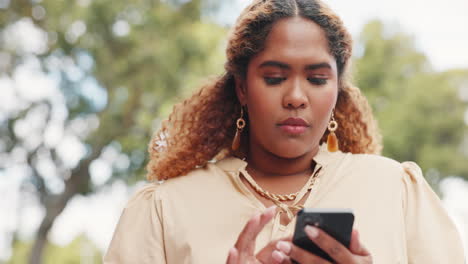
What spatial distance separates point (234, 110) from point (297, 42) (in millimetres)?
625

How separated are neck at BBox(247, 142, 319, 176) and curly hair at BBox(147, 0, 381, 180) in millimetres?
197

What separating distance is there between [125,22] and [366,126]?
12873 millimetres

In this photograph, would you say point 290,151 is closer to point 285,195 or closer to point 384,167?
point 285,195

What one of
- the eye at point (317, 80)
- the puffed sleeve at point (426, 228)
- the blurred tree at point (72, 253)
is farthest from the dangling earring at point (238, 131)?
the blurred tree at point (72, 253)

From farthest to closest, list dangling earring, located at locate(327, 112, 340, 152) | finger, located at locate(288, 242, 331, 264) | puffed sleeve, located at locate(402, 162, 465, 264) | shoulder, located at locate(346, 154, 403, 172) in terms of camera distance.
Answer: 1. dangling earring, located at locate(327, 112, 340, 152)
2. shoulder, located at locate(346, 154, 403, 172)
3. puffed sleeve, located at locate(402, 162, 465, 264)
4. finger, located at locate(288, 242, 331, 264)

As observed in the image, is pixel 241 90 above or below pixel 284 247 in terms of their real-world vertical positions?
above

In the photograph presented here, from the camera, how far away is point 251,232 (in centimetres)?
226

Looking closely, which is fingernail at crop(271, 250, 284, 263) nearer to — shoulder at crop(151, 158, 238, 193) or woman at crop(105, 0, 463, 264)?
woman at crop(105, 0, 463, 264)

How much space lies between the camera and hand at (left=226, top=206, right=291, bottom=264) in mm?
2225

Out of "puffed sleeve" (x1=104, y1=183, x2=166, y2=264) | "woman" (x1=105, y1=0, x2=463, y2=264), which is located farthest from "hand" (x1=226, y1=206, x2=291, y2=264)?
"puffed sleeve" (x1=104, y1=183, x2=166, y2=264)

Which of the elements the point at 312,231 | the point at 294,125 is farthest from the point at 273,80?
the point at 312,231

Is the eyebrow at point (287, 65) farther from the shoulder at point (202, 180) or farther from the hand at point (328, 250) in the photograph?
the hand at point (328, 250)

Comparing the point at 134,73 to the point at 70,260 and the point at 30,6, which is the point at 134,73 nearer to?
the point at 30,6

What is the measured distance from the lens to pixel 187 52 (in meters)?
15.4
